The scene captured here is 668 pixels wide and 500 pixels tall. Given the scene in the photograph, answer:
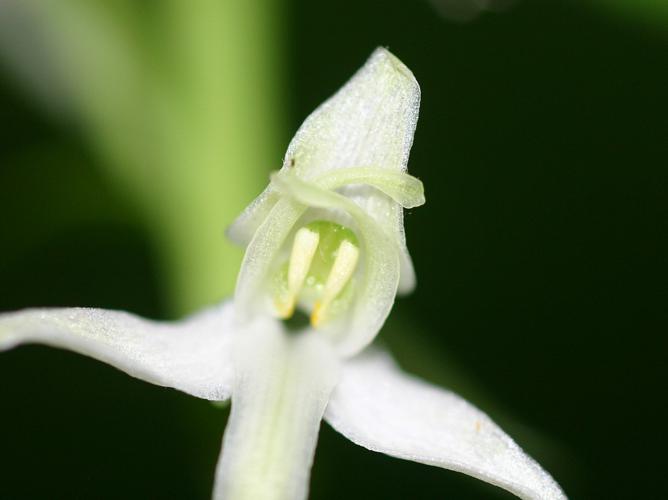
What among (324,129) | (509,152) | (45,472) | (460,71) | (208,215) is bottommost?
(45,472)

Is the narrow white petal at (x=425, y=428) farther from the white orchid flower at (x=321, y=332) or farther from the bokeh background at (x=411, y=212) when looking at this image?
the bokeh background at (x=411, y=212)

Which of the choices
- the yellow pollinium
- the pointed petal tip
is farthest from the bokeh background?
the pointed petal tip

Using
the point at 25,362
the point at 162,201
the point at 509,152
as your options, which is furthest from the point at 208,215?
the point at 509,152

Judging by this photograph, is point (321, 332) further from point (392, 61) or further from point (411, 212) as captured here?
point (411, 212)

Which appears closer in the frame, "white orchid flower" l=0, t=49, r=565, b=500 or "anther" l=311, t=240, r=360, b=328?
"white orchid flower" l=0, t=49, r=565, b=500

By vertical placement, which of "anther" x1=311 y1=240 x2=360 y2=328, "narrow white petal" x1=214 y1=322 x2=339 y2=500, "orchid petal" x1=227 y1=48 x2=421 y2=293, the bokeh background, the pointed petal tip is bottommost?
"narrow white petal" x1=214 y1=322 x2=339 y2=500

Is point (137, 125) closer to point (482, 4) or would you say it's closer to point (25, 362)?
point (25, 362)

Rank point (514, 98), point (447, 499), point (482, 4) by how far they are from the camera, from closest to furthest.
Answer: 1. point (447, 499)
2. point (482, 4)
3. point (514, 98)

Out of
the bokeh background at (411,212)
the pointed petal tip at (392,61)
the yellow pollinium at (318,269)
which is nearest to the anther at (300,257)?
the yellow pollinium at (318,269)

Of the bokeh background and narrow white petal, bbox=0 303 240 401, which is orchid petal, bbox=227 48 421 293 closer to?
narrow white petal, bbox=0 303 240 401
